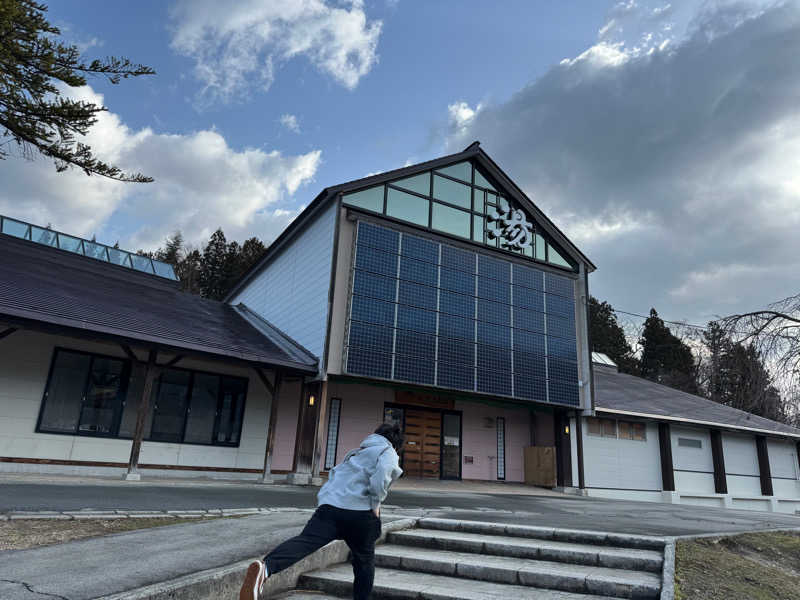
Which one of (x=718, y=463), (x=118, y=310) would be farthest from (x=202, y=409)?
(x=718, y=463)

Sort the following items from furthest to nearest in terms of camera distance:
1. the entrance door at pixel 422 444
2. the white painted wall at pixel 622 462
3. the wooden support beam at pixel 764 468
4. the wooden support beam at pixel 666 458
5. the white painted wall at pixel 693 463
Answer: the wooden support beam at pixel 764 468
the white painted wall at pixel 693 463
the wooden support beam at pixel 666 458
the white painted wall at pixel 622 462
the entrance door at pixel 422 444

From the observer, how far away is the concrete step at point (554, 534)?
232 inches

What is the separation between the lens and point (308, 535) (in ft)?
13.0

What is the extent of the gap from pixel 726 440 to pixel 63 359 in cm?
2292

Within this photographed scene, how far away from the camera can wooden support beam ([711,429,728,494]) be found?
68.5 ft

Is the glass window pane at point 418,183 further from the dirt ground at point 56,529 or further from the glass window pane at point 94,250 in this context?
the dirt ground at point 56,529

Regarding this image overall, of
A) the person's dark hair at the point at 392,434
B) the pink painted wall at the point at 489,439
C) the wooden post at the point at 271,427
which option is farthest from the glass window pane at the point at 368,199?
the person's dark hair at the point at 392,434

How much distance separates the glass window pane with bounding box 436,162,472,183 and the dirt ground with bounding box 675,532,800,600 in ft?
42.8

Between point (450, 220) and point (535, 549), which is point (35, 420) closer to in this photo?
point (535, 549)

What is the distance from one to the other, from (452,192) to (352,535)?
1470 centimetres

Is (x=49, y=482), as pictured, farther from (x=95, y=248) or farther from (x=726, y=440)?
(x=726, y=440)

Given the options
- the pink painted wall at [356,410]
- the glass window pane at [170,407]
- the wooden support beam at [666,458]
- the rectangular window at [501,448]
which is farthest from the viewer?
the rectangular window at [501,448]

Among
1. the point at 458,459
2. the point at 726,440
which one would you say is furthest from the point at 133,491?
the point at 726,440

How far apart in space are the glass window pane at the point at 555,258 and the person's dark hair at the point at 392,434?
15828 mm
